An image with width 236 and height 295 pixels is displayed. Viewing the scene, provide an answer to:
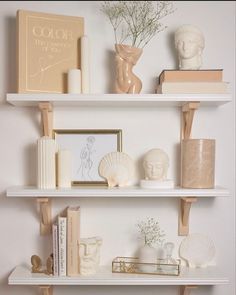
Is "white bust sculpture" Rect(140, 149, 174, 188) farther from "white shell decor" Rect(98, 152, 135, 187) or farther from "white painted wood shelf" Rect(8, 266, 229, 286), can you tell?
"white painted wood shelf" Rect(8, 266, 229, 286)

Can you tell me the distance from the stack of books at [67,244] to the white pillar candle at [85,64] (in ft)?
1.32

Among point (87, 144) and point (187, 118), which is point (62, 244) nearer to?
point (87, 144)

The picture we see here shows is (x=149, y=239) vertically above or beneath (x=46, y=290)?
above

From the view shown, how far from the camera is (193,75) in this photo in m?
1.25

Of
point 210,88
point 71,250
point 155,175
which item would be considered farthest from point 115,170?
point 210,88

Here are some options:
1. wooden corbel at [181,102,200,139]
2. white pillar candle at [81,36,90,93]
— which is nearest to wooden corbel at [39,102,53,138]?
white pillar candle at [81,36,90,93]

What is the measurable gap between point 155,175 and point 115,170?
0.14 meters

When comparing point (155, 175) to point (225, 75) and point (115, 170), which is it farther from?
point (225, 75)

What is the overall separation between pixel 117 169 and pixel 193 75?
0.39 metres

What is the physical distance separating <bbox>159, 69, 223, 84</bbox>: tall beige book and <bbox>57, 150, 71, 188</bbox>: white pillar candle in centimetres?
40

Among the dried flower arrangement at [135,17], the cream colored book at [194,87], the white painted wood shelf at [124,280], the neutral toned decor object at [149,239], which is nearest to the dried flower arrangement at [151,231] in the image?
the neutral toned decor object at [149,239]

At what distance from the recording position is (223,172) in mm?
1396

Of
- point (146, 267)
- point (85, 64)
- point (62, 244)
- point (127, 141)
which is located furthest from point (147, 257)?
point (85, 64)

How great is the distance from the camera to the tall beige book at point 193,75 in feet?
4.08
